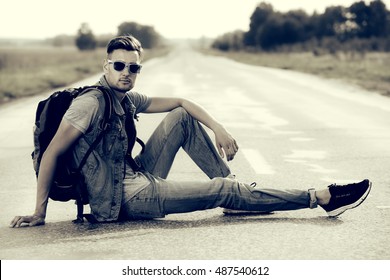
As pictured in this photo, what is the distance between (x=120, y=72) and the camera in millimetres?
4527

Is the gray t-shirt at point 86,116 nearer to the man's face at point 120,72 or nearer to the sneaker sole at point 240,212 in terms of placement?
the man's face at point 120,72

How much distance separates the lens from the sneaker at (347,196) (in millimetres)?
4781

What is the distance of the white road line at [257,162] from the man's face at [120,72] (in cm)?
275

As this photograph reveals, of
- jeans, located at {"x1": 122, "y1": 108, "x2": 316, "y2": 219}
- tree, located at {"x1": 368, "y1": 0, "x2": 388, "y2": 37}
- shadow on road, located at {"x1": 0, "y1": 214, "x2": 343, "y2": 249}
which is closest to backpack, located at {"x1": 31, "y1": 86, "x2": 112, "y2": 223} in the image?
shadow on road, located at {"x1": 0, "y1": 214, "x2": 343, "y2": 249}

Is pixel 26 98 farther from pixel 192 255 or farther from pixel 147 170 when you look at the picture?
pixel 192 255

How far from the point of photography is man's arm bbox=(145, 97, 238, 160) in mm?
5035

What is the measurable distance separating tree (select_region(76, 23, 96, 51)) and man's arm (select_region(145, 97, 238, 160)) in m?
109

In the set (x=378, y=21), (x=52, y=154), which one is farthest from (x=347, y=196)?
(x=378, y=21)

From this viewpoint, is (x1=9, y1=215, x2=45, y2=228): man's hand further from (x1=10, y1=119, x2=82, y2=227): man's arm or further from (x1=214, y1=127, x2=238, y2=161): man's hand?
(x1=214, y1=127, x2=238, y2=161): man's hand

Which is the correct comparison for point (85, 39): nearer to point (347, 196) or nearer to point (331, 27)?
point (331, 27)

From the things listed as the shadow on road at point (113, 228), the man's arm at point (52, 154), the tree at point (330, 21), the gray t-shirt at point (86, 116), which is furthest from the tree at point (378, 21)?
the man's arm at point (52, 154)

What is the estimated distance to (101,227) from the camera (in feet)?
15.4
